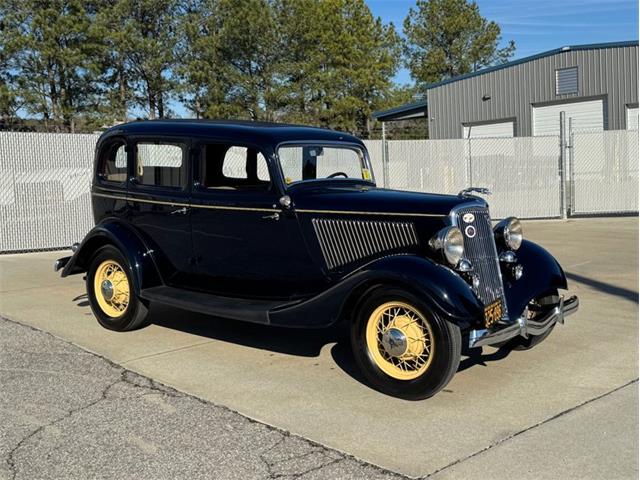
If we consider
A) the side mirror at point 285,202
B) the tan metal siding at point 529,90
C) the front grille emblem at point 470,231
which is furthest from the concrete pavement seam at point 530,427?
the tan metal siding at point 529,90

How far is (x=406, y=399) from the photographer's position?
14.6 ft

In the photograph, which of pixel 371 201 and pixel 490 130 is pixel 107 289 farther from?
pixel 490 130

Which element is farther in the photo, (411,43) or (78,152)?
(411,43)

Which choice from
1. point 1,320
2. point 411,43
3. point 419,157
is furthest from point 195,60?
point 1,320

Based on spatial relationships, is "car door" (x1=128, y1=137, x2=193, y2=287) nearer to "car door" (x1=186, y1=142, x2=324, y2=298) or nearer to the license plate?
"car door" (x1=186, y1=142, x2=324, y2=298)

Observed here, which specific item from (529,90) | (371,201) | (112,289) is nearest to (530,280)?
(371,201)

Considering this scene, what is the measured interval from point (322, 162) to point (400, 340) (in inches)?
80.0

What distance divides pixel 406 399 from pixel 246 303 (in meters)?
1.62

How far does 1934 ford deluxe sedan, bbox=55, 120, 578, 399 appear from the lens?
4.46 metres

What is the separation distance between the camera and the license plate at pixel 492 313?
439 centimetres

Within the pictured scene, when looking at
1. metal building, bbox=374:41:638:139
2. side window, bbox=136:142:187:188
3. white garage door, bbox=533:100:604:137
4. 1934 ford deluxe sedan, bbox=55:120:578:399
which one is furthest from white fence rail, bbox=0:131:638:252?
1934 ford deluxe sedan, bbox=55:120:578:399

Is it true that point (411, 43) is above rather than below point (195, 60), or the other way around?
above

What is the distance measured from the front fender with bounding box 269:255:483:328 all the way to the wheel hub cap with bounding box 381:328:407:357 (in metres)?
0.33

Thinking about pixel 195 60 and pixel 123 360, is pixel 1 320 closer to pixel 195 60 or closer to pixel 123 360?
pixel 123 360
